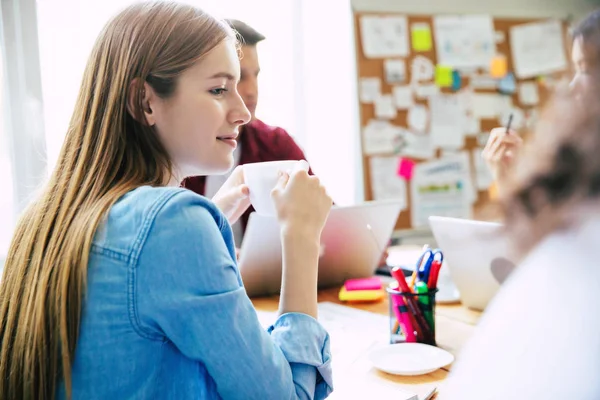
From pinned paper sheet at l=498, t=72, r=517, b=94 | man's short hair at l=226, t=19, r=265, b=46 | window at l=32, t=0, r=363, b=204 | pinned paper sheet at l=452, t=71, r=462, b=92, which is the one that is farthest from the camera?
pinned paper sheet at l=498, t=72, r=517, b=94

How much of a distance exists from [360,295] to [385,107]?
5.34 ft

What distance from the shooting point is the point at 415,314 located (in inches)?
40.1

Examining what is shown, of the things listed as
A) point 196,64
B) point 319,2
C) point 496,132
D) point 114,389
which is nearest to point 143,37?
point 196,64

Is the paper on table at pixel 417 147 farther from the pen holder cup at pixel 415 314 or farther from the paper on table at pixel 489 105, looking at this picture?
the pen holder cup at pixel 415 314

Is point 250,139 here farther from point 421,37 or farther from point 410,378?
point 410,378

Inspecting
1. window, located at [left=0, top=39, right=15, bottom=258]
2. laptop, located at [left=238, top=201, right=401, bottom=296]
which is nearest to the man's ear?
laptop, located at [left=238, top=201, right=401, bottom=296]

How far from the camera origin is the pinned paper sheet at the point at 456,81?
2871 mm

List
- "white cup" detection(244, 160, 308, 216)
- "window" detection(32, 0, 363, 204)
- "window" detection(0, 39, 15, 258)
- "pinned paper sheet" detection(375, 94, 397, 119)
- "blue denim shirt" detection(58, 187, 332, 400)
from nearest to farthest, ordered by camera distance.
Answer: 1. "blue denim shirt" detection(58, 187, 332, 400)
2. "white cup" detection(244, 160, 308, 216)
3. "window" detection(0, 39, 15, 258)
4. "window" detection(32, 0, 363, 204)
5. "pinned paper sheet" detection(375, 94, 397, 119)

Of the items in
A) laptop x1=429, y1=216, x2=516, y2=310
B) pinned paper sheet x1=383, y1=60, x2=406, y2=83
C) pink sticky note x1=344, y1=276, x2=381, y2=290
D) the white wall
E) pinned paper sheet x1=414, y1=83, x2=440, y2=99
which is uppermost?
the white wall

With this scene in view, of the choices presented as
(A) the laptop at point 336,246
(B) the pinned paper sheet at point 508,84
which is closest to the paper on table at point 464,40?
(B) the pinned paper sheet at point 508,84

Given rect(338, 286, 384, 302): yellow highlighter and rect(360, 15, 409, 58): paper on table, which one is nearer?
rect(338, 286, 384, 302): yellow highlighter

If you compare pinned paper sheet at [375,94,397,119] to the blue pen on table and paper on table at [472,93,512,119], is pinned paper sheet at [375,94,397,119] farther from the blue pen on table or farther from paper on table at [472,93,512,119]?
the blue pen on table

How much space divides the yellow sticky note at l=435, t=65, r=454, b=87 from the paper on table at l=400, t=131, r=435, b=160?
279 mm

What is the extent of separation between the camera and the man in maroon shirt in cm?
192
